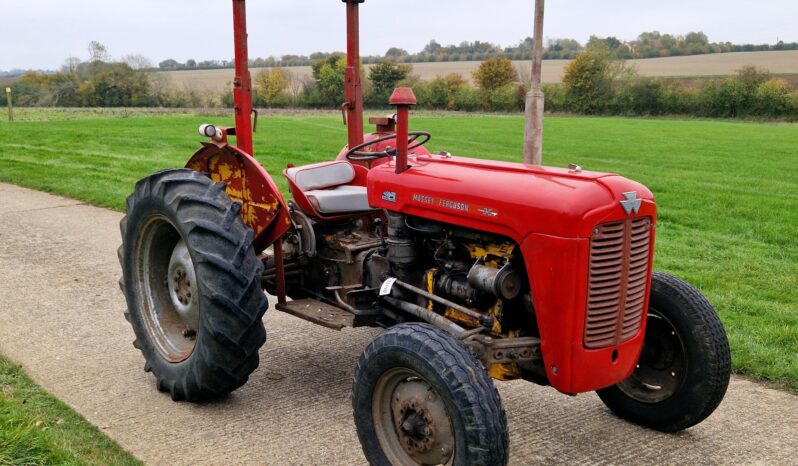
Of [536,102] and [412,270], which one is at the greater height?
[536,102]

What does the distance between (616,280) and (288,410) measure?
6.12ft

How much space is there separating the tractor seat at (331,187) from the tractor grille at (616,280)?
1750 millimetres

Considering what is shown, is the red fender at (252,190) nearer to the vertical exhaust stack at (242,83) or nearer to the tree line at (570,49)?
the vertical exhaust stack at (242,83)

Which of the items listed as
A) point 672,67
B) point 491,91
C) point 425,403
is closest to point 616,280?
point 425,403

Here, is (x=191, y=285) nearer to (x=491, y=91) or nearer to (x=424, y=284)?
(x=424, y=284)

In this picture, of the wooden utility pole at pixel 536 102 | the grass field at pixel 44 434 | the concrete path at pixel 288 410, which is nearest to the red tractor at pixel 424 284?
the concrete path at pixel 288 410

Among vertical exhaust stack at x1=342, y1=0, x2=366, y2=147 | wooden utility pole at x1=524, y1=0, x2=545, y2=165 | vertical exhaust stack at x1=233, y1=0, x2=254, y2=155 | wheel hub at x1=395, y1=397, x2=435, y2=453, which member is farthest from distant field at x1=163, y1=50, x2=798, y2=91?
wheel hub at x1=395, y1=397, x2=435, y2=453

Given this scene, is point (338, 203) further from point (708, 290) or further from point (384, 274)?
point (708, 290)

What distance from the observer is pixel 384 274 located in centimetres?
408

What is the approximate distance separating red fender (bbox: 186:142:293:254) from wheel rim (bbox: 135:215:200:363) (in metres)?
0.42

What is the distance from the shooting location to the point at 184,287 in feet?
14.4

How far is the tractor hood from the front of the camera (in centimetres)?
309

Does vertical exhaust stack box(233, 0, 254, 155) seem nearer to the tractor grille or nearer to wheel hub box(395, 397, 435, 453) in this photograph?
wheel hub box(395, 397, 435, 453)

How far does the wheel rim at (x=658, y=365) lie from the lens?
3801 millimetres
